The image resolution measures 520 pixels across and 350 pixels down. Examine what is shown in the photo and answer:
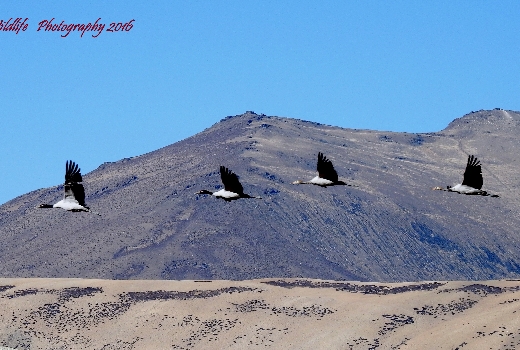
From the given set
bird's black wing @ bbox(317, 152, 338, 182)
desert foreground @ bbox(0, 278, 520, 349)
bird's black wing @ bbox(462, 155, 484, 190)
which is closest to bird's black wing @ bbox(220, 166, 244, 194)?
bird's black wing @ bbox(317, 152, 338, 182)

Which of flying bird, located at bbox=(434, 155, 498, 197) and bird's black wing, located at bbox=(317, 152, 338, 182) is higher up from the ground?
bird's black wing, located at bbox=(317, 152, 338, 182)

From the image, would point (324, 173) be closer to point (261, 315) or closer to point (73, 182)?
point (73, 182)

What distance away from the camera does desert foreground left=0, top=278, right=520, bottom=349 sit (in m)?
108

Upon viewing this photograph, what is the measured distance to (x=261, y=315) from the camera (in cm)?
12206

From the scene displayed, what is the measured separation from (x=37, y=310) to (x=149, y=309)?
14110 mm

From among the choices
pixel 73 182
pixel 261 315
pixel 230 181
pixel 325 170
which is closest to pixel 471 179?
pixel 325 170

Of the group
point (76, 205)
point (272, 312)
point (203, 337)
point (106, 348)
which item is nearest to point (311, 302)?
point (272, 312)

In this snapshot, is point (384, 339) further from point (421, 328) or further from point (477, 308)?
point (477, 308)

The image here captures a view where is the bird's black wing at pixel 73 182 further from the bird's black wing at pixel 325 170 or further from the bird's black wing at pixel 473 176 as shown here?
the bird's black wing at pixel 473 176

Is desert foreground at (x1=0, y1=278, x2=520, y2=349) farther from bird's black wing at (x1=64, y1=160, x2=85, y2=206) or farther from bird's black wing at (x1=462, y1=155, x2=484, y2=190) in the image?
bird's black wing at (x1=64, y1=160, x2=85, y2=206)

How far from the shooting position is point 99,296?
136 m

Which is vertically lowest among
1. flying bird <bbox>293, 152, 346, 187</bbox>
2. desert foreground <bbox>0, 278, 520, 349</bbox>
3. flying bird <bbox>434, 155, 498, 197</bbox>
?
desert foreground <bbox>0, 278, 520, 349</bbox>

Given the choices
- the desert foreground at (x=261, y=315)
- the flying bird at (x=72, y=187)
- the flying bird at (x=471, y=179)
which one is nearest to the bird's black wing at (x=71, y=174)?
the flying bird at (x=72, y=187)

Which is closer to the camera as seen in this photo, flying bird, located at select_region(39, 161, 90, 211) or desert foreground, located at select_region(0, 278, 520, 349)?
flying bird, located at select_region(39, 161, 90, 211)
